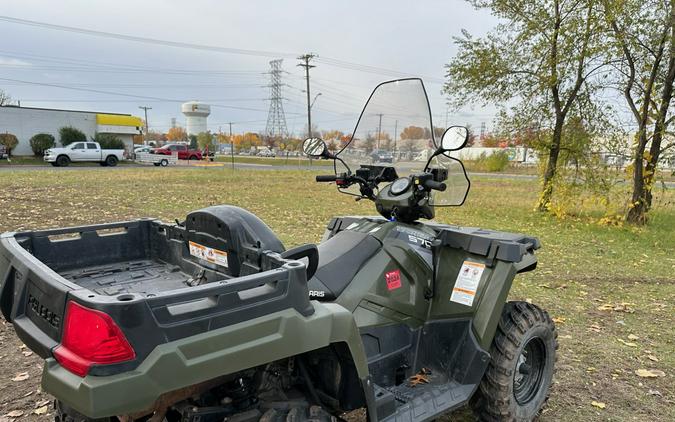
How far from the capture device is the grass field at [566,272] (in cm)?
359

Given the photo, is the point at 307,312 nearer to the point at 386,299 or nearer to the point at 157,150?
the point at 386,299

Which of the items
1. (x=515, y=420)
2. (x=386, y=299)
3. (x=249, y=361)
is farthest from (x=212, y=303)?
(x=515, y=420)

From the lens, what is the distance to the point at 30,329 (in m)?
1.78

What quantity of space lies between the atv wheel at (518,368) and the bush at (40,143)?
134ft

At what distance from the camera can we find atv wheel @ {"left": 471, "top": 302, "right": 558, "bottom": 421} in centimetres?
296

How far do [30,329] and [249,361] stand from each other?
0.86 metres

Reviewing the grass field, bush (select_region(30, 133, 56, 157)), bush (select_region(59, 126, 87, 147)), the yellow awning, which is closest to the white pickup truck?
bush (select_region(30, 133, 56, 157))

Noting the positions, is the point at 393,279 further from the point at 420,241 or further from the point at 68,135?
the point at 68,135

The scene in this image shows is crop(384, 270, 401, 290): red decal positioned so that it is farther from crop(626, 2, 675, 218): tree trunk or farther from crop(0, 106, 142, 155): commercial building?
crop(0, 106, 142, 155): commercial building

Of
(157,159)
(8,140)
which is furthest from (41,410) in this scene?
(8,140)

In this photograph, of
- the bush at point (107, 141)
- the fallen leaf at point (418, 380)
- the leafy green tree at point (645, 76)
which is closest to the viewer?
the fallen leaf at point (418, 380)

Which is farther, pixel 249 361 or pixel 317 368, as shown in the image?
pixel 317 368

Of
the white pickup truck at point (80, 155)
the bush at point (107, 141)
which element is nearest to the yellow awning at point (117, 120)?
the bush at point (107, 141)

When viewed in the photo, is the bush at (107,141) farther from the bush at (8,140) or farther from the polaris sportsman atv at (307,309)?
the polaris sportsman atv at (307,309)
